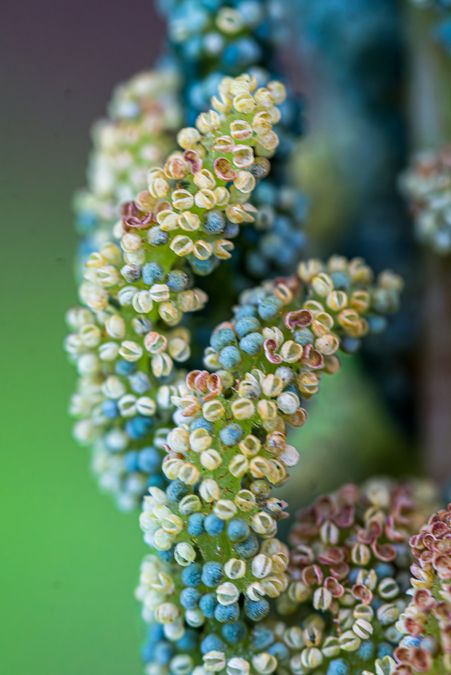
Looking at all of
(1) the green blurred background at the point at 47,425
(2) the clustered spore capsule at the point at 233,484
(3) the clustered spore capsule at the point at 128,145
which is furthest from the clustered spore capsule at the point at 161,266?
(1) the green blurred background at the point at 47,425

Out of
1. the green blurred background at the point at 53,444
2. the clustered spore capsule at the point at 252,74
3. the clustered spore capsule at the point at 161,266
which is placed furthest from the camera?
the green blurred background at the point at 53,444

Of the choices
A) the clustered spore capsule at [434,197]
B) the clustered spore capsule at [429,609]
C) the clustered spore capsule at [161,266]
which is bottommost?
the clustered spore capsule at [429,609]

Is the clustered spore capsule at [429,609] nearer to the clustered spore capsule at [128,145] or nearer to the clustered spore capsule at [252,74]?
the clustered spore capsule at [252,74]

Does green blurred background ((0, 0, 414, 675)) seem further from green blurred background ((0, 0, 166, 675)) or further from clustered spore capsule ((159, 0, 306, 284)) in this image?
clustered spore capsule ((159, 0, 306, 284))

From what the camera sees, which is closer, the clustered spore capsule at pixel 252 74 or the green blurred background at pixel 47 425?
the clustered spore capsule at pixel 252 74

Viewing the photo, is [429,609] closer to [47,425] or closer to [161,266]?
[161,266]

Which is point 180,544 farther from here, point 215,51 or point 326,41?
point 326,41
